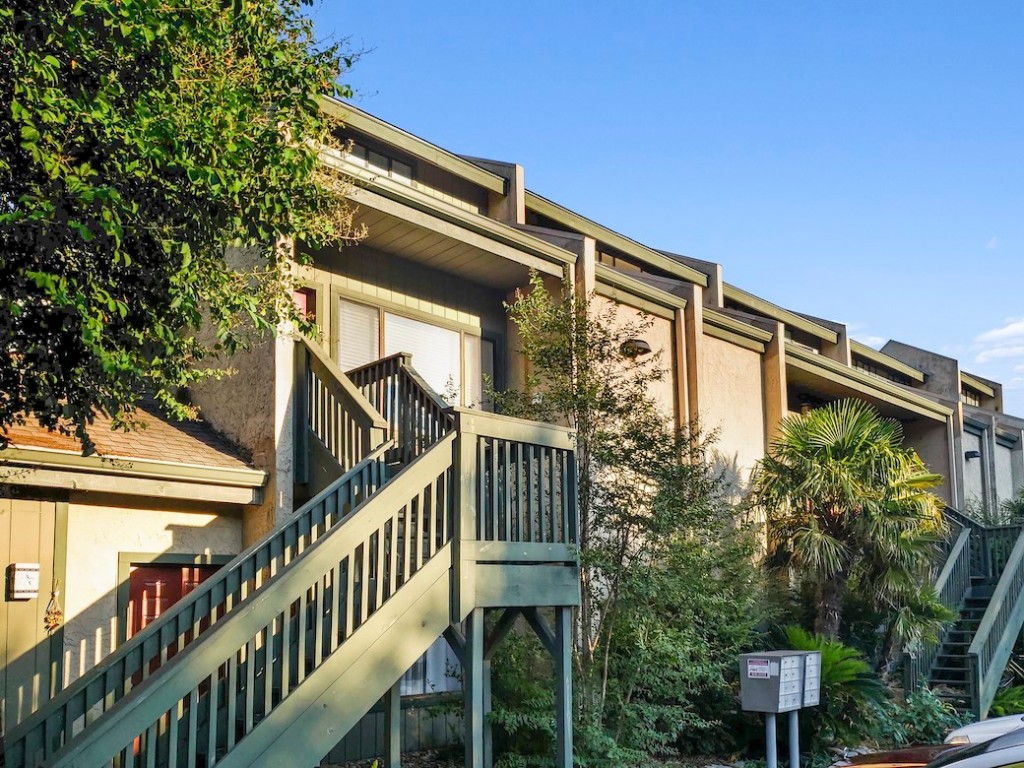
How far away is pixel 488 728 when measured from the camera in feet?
33.1

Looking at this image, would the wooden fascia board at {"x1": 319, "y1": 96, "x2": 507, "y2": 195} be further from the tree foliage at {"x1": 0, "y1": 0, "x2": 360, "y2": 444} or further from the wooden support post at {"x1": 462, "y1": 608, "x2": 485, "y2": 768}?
the wooden support post at {"x1": 462, "y1": 608, "x2": 485, "y2": 768}

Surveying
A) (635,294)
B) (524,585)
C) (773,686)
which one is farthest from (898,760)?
(635,294)

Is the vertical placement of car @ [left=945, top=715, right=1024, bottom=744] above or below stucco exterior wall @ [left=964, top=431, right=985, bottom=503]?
below

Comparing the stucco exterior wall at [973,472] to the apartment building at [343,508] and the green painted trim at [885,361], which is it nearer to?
the green painted trim at [885,361]

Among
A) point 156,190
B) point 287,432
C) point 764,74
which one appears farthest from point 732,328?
point 156,190

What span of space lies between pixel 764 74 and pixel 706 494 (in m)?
5.91

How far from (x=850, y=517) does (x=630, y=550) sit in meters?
6.45

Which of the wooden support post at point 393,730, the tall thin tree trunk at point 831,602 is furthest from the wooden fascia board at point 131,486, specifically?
the tall thin tree trunk at point 831,602

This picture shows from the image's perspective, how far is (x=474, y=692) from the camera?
8742 mm

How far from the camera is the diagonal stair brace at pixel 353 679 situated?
7.26 meters

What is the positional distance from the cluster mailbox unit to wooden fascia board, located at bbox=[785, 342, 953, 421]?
35.8 feet

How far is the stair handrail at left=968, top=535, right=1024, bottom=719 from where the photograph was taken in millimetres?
15438

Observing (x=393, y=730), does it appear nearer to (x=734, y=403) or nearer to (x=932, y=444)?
(x=734, y=403)

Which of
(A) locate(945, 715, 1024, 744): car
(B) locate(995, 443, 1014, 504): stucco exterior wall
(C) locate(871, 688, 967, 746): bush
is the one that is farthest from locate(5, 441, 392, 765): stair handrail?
(B) locate(995, 443, 1014, 504): stucco exterior wall
